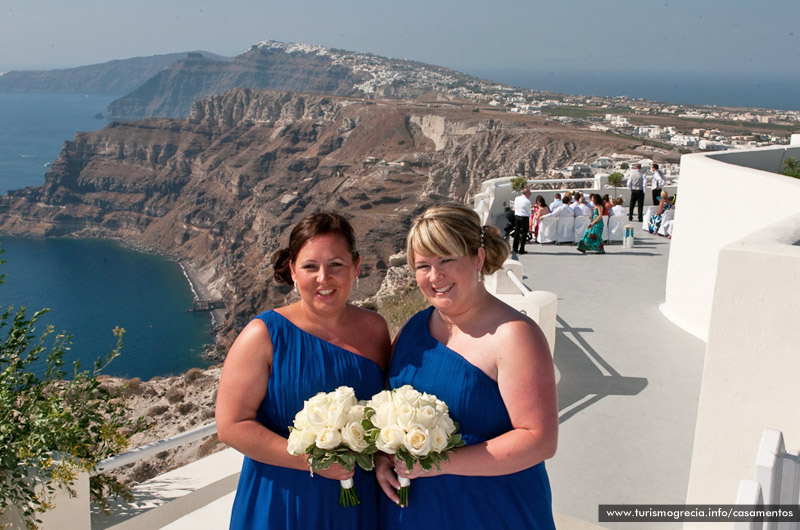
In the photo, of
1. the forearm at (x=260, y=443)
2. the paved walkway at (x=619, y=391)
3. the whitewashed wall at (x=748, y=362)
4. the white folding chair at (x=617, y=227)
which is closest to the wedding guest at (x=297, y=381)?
the forearm at (x=260, y=443)

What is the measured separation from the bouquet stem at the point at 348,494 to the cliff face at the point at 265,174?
57.6 m

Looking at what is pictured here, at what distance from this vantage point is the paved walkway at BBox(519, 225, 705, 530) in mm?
4812

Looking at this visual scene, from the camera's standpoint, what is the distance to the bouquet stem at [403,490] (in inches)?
86.2

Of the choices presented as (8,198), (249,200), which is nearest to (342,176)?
(249,200)

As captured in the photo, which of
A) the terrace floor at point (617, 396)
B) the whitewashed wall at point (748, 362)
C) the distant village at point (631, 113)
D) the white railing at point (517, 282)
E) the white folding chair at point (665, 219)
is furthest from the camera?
the distant village at point (631, 113)

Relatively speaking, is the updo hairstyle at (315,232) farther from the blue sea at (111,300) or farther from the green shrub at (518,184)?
the blue sea at (111,300)

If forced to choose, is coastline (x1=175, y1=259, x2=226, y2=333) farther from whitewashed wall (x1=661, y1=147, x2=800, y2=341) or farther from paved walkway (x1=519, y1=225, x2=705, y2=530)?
whitewashed wall (x1=661, y1=147, x2=800, y2=341)

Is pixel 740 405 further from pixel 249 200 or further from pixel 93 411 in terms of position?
pixel 249 200

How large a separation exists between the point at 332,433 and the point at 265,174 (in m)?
118

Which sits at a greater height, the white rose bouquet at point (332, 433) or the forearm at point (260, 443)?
the white rose bouquet at point (332, 433)

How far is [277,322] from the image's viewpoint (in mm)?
2361

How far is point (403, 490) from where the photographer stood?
2.21 metres

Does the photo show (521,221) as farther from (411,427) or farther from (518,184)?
(411,427)

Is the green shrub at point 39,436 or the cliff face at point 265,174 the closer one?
the green shrub at point 39,436
